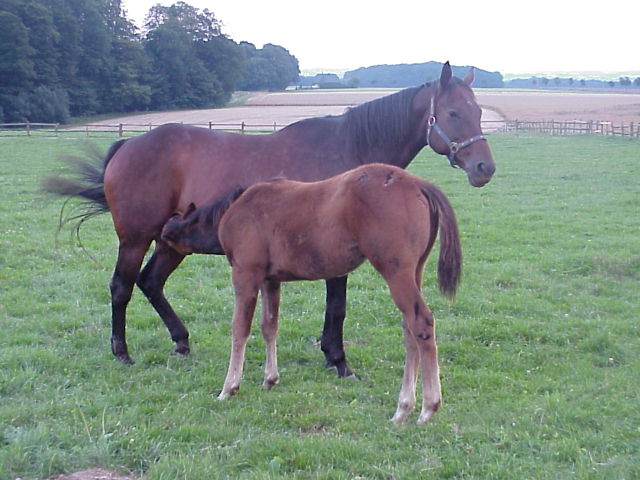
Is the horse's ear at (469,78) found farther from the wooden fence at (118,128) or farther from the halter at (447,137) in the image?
the wooden fence at (118,128)

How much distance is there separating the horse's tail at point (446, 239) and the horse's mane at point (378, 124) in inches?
63.0

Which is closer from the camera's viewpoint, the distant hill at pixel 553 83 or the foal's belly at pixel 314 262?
the foal's belly at pixel 314 262

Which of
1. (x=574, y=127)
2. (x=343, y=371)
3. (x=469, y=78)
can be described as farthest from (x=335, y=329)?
(x=574, y=127)

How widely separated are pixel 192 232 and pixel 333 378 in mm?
1661

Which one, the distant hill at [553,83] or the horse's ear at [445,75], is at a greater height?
the horse's ear at [445,75]

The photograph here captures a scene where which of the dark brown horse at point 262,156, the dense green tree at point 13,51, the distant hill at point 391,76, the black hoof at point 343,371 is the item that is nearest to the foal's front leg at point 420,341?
the black hoof at point 343,371

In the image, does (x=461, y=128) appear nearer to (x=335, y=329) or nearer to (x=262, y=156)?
(x=262, y=156)

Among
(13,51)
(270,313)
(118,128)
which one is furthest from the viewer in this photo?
(13,51)

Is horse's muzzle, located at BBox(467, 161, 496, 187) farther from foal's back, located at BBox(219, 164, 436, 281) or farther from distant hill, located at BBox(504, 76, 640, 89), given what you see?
distant hill, located at BBox(504, 76, 640, 89)

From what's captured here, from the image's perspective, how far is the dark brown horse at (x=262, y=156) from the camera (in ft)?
20.6

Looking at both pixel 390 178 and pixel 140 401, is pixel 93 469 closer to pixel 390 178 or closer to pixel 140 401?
pixel 140 401

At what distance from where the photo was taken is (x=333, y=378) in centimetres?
593

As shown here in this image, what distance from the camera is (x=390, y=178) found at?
193 inches

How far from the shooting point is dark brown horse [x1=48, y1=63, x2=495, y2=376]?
6270 mm
